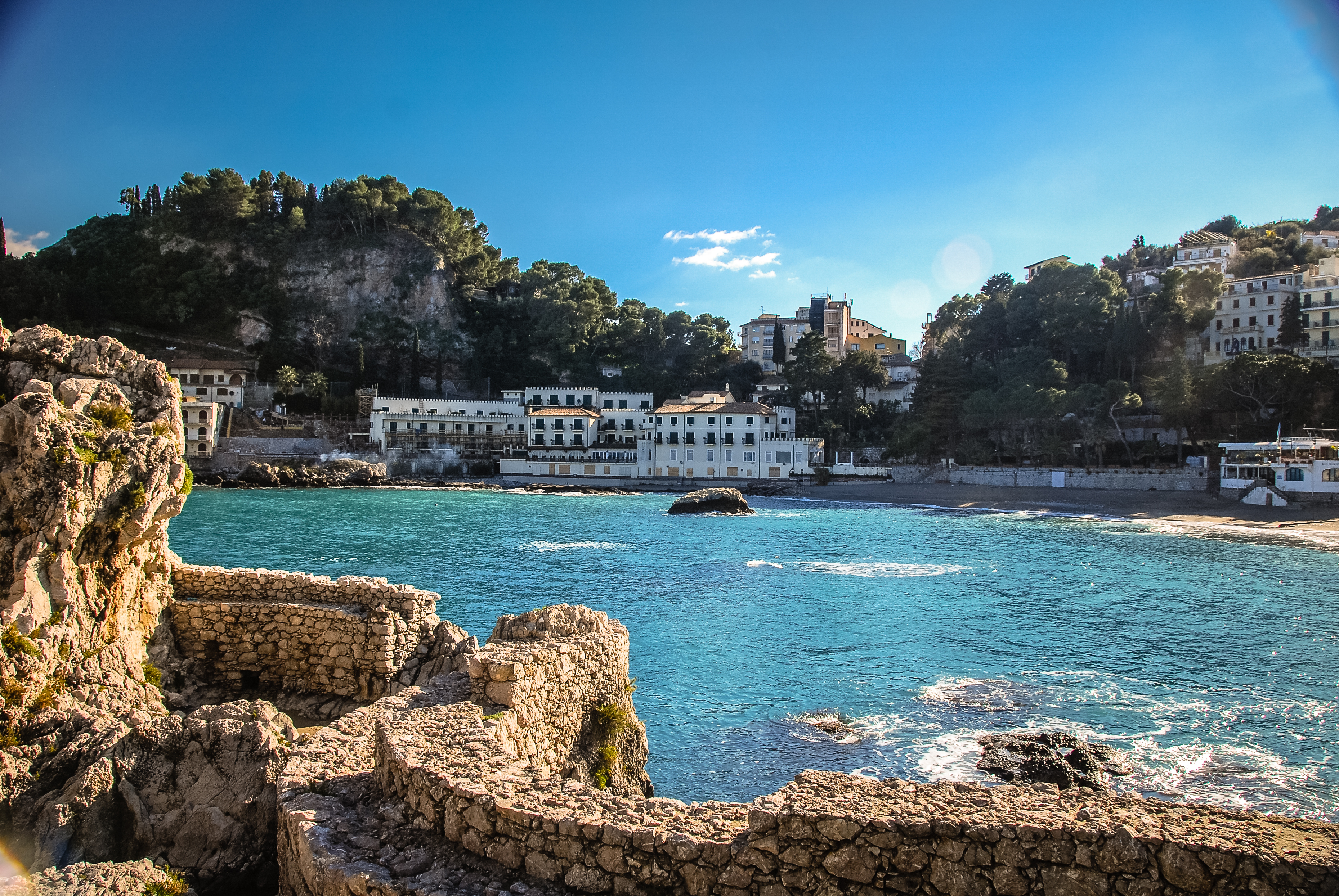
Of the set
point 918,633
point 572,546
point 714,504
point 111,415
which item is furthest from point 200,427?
point 918,633

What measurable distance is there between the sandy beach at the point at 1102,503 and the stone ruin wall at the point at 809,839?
44.8m

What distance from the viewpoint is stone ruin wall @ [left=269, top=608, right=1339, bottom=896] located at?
4367mm

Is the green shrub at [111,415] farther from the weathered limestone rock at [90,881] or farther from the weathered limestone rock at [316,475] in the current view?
the weathered limestone rock at [316,475]

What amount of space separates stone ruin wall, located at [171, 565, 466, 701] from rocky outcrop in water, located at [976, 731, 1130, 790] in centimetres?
768

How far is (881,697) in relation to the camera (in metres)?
13.7

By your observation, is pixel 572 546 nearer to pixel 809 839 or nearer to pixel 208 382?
pixel 809 839

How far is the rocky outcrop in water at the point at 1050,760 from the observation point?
1043 centimetres

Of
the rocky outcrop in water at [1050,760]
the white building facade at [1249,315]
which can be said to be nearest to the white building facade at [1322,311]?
the white building facade at [1249,315]

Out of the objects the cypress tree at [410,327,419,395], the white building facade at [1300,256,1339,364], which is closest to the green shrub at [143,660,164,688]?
the cypress tree at [410,327,419,395]

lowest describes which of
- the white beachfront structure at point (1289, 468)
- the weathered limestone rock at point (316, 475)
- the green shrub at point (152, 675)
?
the weathered limestone rock at point (316, 475)

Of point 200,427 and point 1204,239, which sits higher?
point 1204,239

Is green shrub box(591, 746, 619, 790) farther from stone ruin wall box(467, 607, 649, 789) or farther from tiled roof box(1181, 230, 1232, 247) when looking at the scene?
tiled roof box(1181, 230, 1232, 247)

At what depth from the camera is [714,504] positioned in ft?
167

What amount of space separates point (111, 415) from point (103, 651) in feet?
9.26
